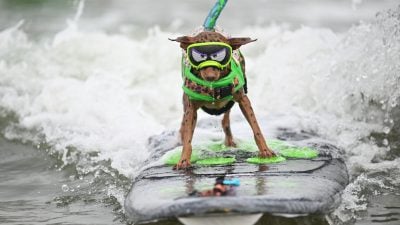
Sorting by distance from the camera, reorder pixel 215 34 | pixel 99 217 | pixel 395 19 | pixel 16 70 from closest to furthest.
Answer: pixel 215 34
pixel 99 217
pixel 395 19
pixel 16 70

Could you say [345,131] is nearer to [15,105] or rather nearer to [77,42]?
[15,105]

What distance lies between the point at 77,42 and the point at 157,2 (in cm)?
342

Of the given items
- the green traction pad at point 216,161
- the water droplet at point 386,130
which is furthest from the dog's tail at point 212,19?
the water droplet at point 386,130

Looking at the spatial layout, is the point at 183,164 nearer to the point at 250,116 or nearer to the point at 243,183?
the point at 250,116

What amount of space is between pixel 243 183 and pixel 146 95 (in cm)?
486

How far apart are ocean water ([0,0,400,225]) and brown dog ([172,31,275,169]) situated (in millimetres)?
793

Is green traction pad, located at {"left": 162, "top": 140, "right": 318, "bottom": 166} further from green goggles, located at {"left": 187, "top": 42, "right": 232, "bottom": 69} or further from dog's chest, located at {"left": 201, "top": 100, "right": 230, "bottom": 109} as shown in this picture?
green goggles, located at {"left": 187, "top": 42, "right": 232, "bottom": 69}

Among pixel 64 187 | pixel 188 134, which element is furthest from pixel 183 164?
pixel 64 187

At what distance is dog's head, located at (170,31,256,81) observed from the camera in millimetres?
4355

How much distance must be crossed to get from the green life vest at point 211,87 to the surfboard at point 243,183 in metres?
0.48

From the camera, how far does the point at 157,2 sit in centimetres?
1352

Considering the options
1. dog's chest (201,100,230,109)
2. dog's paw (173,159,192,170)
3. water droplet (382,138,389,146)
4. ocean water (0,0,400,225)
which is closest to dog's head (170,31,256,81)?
dog's chest (201,100,230,109)

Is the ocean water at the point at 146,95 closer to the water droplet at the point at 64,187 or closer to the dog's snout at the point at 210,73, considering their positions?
the water droplet at the point at 64,187

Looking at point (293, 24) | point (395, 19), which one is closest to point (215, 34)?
point (395, 19)
